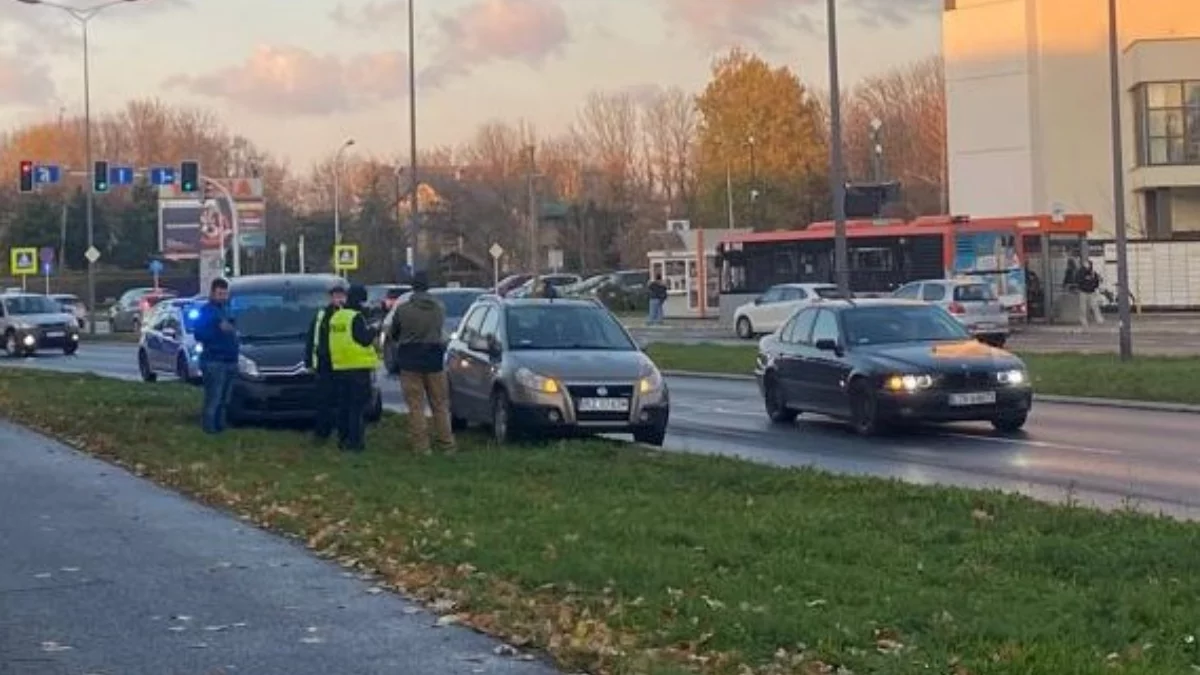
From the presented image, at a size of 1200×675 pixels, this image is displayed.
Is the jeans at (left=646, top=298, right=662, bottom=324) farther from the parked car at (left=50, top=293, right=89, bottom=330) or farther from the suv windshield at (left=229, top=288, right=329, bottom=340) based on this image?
the suv windshield at (left=229, top=288, right=329, bottom=340)

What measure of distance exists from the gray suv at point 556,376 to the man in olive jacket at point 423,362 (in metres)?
0.89

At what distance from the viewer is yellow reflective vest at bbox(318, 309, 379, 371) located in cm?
1962

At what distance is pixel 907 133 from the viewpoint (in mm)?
112562

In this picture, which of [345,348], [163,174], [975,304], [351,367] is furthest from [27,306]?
[351,367]

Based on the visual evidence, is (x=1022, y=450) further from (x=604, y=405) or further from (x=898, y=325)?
(x=604, y=405)

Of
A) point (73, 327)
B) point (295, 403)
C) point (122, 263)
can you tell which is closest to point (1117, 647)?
point (295, 403)

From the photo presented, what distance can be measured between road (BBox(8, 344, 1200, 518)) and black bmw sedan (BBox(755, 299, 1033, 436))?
31cm

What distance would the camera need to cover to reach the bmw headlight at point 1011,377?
21.6 metres

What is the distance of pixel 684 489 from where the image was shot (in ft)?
49.5

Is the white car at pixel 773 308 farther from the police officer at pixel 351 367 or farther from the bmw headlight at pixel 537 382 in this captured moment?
the police officer at pixel 351 367

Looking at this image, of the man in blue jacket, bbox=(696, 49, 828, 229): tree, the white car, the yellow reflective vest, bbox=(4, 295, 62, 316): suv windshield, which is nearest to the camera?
the yellow reflective vest

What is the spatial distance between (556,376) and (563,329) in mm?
1486

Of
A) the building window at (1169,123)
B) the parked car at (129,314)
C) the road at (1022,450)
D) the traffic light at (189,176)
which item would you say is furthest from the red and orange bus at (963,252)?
the road at (1022,450)

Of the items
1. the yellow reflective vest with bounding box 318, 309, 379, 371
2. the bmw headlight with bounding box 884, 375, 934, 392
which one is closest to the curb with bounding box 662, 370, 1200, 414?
the bmw headlight with bounding box 884, 375, 934, 392
